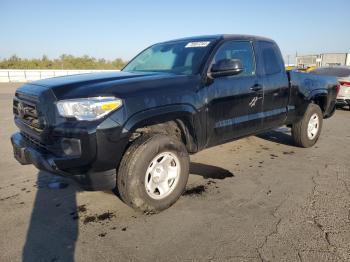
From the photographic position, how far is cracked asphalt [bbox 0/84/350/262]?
2.70 meters

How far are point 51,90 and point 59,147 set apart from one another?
0.57 meters

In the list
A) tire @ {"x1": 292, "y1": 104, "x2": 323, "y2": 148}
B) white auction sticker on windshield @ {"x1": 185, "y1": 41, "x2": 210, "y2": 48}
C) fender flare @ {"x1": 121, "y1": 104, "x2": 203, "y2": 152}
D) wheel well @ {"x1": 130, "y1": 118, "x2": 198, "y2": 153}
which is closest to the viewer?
fender flare @ {"x1": 121, "y1": 104, "x2": 203, "y2": 152}

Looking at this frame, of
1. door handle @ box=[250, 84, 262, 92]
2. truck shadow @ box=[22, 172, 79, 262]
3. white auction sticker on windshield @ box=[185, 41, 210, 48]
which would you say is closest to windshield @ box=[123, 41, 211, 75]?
white auction sticker on windshield @ box=[185, 41, 210, 48]

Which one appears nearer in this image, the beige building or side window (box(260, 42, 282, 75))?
side window (box(260, 42, 282, 75))

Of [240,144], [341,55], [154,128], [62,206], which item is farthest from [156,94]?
[341,55]

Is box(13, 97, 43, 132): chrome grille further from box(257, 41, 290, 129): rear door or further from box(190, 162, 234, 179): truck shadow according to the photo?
box(257, 41, 290, 129): rear door

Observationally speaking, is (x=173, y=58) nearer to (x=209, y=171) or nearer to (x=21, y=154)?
(x=209, y=171)

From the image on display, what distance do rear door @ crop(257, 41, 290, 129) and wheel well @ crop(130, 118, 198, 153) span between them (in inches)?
60.5

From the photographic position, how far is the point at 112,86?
3.10m

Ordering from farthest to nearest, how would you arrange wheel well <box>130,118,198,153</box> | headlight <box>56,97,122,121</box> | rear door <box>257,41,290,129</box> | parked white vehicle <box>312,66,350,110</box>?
1. parked white vehicle <box>312,66,350,110</box>
2. rear door <box>257,41,290,129</box>
3. wheel well <box>130,118,198,153</box>
4. headlight <box>56,97,122,121</box>

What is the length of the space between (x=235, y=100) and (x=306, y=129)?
232 centimetres

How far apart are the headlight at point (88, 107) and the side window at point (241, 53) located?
5.69 ft

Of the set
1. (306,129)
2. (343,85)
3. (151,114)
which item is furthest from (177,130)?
(343,85)

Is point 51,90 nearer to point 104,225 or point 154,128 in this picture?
point 154,128
